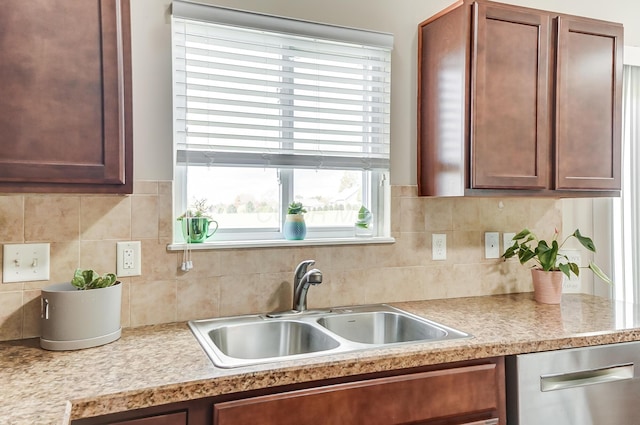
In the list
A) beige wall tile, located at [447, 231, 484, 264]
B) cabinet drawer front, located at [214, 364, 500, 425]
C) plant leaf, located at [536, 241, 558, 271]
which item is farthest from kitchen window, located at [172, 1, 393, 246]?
cabinet drawer front, located at [214, 364, 500, 425]

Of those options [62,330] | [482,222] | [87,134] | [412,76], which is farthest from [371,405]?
[412,76]

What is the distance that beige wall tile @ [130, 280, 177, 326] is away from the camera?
1661 mm

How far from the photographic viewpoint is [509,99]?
1.87 metres

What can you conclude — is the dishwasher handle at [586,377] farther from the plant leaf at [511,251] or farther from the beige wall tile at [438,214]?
the beige wall tile at [438,214]

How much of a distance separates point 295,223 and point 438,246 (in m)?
0.71

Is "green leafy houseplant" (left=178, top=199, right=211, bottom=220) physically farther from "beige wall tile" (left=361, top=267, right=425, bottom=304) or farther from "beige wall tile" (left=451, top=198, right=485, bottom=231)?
"beige wall tile" (left=451, top=198, right=485, bottom=231)

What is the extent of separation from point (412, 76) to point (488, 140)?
0.51m

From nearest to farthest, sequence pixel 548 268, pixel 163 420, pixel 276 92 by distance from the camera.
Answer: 1. pixel 163 420
2. pixel 276 92
3. pixel 548 268

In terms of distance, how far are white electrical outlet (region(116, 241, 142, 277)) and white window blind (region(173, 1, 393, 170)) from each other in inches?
15.3

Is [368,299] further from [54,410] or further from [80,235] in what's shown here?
[54,410]

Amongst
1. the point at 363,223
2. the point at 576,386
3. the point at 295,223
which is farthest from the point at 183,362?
the point at 576,386

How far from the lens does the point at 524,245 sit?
7.08ft

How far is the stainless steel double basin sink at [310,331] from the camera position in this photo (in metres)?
1.61

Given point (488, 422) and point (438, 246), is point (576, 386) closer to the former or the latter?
point (488, 422)
